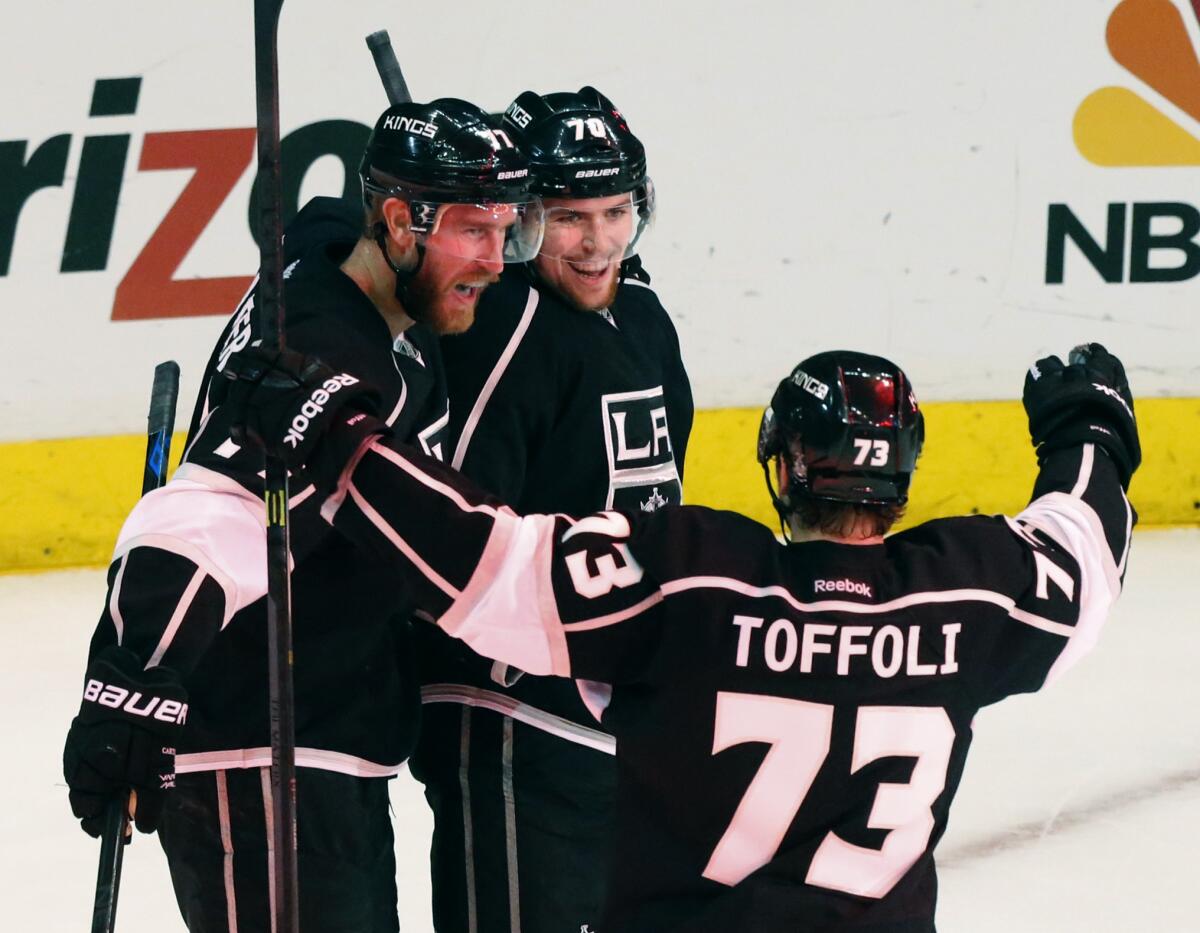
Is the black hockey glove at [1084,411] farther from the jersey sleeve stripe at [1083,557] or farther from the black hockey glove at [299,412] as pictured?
the black hockey glove at [299,412]

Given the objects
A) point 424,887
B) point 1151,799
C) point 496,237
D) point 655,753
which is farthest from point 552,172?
point 1151,799

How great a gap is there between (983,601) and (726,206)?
126 inches

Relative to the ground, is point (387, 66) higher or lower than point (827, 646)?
higher

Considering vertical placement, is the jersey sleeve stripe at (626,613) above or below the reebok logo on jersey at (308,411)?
below

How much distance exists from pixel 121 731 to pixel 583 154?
961mm

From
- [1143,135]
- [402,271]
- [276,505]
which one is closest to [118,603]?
[276,505]

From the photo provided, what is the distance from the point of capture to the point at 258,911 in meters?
2.12

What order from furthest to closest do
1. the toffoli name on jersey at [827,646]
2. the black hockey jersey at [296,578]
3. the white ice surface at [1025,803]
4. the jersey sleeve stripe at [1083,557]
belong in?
the white ice surface at [1025,803] < the black hockey jersey at [296,578] < the jersey sleeve stripe at [1083,557] < the toffoli name on jersey at [827,646]

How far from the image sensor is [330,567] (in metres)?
2.09

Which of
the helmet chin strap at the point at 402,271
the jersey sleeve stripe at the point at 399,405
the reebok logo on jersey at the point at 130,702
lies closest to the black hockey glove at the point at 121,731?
the reebok logo on jersey at the point at 130,702

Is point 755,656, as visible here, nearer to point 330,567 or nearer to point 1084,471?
point 1084,471

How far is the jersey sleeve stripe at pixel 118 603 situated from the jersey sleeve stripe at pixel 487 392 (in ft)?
1.73

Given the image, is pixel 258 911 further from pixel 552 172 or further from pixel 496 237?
pixel 552 172

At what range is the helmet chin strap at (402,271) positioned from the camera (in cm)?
211
